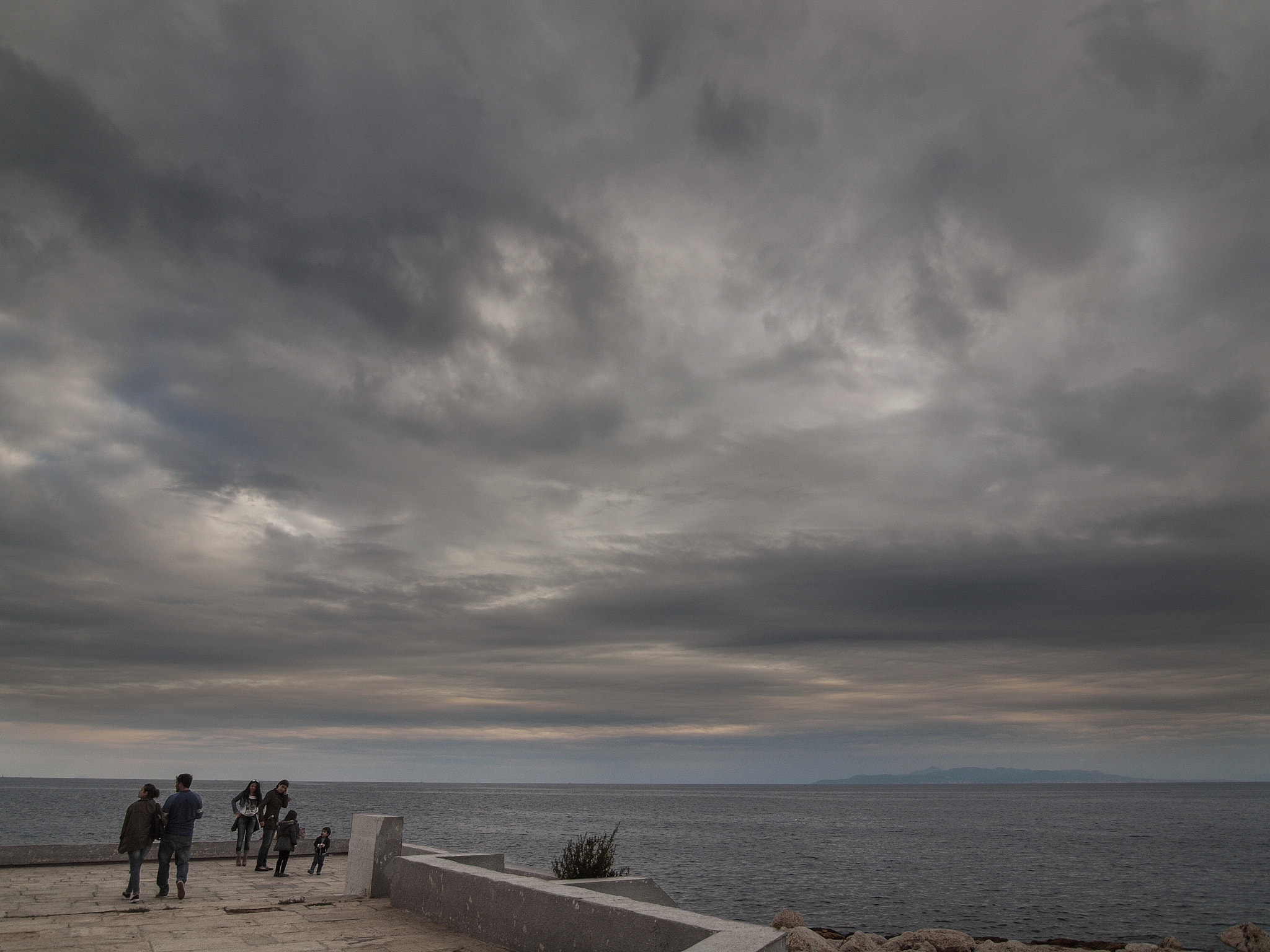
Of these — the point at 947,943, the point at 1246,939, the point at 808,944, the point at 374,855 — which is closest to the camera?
the point at 374,855

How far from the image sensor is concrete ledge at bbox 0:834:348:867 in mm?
16141

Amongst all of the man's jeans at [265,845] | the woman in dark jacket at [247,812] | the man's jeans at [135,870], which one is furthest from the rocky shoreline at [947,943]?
the man's jeans at [135,870]

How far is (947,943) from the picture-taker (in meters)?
24.0

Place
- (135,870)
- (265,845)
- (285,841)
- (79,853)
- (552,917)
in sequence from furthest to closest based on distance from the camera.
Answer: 1. (79,853)
2. (265,845)
3. (285,841)
4. (135,870)
5. (552,917)

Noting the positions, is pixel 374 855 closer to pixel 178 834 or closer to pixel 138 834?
pixel 178 834

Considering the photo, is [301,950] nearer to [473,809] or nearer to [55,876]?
[55,876]

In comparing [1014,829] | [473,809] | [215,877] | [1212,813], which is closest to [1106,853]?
[1014,829]

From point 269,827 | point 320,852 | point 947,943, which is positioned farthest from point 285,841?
point 947,943

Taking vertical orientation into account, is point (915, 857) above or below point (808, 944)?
below

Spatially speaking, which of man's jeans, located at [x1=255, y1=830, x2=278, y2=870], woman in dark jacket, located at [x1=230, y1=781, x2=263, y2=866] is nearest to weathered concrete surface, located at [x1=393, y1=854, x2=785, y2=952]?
man's jeans, located at [x1=255, y1=830, x2=278, y2=870]

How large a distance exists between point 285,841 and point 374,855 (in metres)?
5.65

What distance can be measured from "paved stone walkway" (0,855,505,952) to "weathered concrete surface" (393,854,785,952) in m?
0.21

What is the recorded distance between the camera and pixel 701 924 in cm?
605

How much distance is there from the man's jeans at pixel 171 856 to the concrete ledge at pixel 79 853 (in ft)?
7.84
